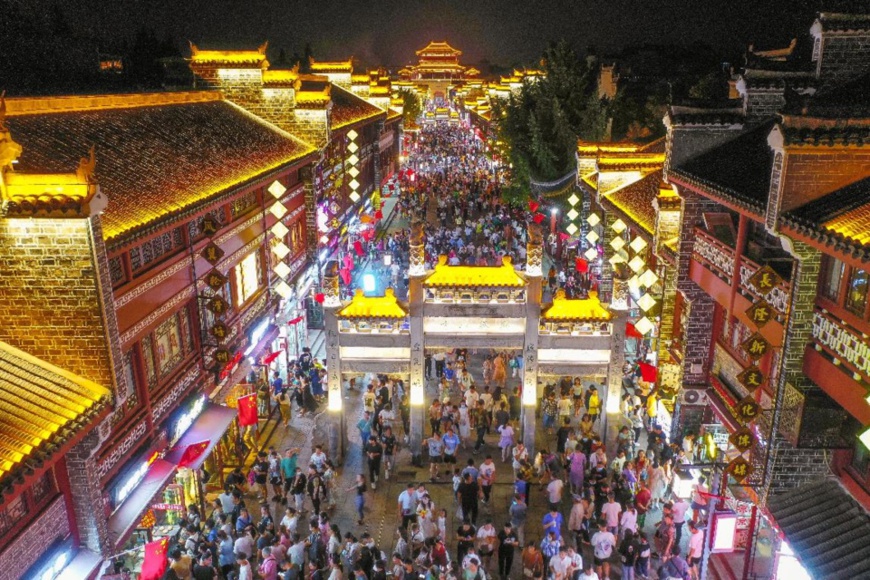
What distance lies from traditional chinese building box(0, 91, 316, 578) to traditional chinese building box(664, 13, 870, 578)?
34.1 ft

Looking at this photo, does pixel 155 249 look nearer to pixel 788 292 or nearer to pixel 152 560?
pixel 152 560

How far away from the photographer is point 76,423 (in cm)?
950

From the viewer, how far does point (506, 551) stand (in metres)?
13.8

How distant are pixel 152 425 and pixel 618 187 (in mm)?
19127

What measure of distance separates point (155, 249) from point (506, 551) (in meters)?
9.15

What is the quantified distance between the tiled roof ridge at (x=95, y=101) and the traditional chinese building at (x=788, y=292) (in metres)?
13.7

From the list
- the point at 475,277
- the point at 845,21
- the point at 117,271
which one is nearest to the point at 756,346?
the point at 845,21

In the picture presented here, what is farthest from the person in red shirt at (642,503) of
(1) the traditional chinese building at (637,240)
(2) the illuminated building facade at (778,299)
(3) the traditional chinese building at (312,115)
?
(3) the traditional chinese building at (312,115)

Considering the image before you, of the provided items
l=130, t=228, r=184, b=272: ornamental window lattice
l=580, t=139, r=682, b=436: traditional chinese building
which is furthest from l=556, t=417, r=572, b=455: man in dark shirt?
l=130, t=228, r=184, b=272: ornamental window lattice

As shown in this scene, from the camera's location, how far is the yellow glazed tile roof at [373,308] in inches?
731

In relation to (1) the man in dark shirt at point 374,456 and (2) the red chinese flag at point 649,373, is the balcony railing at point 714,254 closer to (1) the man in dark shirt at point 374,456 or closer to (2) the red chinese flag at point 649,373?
(2) the red chinese flag at point 649,373

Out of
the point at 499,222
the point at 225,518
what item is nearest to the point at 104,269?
the point at 225,518

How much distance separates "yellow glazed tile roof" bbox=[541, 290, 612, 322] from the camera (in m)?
18.5

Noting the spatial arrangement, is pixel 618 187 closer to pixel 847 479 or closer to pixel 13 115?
pixel 847 479
